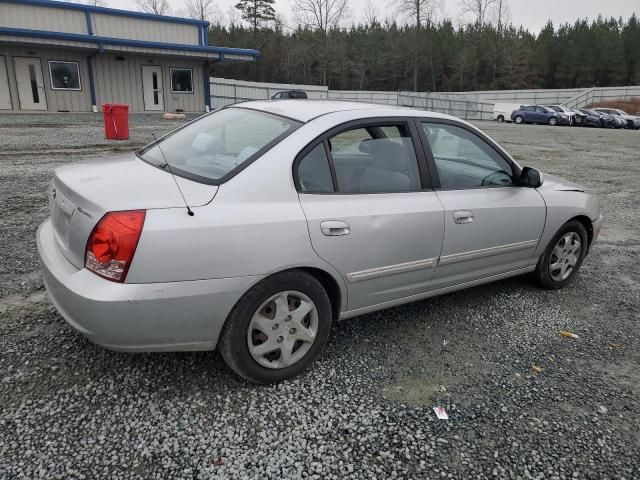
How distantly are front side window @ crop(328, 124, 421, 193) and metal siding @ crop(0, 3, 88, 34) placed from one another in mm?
22291

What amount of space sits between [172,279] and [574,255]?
3.73 metres

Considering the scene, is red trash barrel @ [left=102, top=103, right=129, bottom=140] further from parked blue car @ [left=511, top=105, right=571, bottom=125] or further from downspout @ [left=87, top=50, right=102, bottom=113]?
parked blue car @ [left=511, top=105, right=571, bottom=125]

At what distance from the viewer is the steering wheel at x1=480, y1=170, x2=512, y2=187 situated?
3777 mm

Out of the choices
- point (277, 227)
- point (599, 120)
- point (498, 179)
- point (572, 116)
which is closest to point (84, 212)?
point (277, 227)

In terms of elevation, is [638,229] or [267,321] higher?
[267,321]

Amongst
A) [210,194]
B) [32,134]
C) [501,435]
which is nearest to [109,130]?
[32,134]

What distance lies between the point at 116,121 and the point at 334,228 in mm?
11735

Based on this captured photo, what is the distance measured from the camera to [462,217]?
11.3ft

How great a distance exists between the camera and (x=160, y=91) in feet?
79.3

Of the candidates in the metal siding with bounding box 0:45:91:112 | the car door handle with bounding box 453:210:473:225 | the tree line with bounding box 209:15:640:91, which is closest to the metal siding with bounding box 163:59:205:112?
the metal siding with bounding box 0:45:91:112

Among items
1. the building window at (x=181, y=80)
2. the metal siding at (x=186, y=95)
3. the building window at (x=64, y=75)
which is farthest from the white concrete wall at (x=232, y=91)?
the building window at (x=64, y=75)

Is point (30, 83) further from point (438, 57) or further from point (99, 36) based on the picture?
point (438, 57)

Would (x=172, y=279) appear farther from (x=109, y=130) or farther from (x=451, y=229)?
(x=109, y=130)

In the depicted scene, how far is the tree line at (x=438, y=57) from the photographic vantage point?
63.8 m
